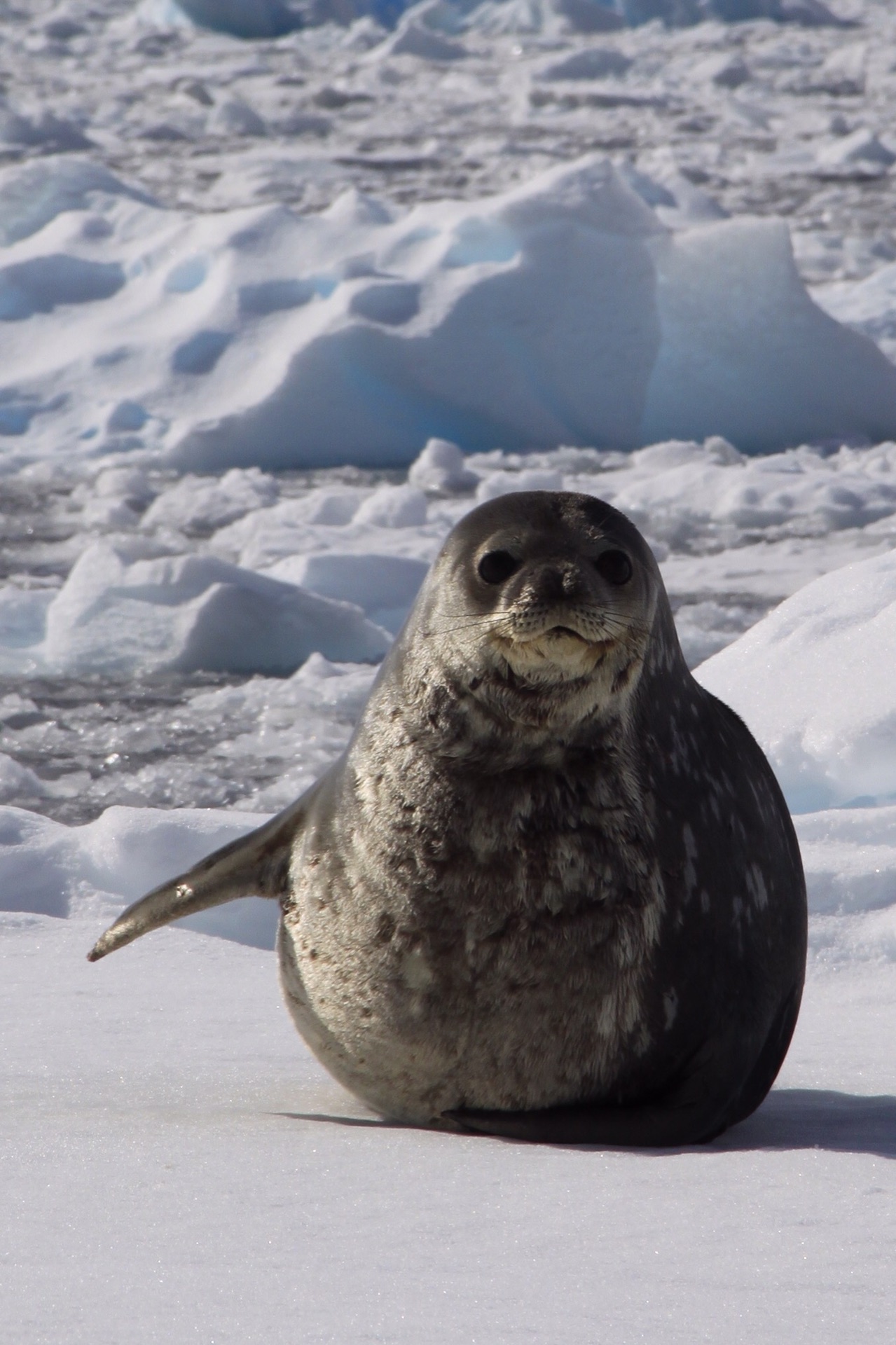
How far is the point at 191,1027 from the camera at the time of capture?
262cm

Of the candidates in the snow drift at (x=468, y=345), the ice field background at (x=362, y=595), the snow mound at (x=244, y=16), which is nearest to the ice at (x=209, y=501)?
the ice field background at (x=362, y=595)

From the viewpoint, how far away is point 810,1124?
2230 mm

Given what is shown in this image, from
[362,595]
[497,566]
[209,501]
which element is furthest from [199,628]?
[497,566]

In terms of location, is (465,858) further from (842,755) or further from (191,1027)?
(842,755)

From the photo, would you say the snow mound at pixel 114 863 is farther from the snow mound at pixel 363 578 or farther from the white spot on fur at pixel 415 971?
the snow mound at pixel 363 578

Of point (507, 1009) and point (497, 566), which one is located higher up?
point (497, 566)

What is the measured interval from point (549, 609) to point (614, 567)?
0.46 ft

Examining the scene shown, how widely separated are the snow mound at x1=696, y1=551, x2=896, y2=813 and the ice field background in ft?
0.04

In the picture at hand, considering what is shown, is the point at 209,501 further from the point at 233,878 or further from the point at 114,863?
the point at 233,878

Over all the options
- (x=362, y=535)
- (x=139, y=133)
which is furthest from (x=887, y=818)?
(x=139, y=133)

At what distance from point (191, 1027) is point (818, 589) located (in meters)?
2.47

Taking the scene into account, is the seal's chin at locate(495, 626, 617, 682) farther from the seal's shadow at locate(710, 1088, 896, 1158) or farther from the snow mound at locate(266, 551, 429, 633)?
the snow mound at locate(266, 551, 429, 633)

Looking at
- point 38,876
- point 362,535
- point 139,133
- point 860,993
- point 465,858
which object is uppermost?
point 465,858

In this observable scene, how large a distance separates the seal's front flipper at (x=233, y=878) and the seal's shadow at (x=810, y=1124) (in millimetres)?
373
